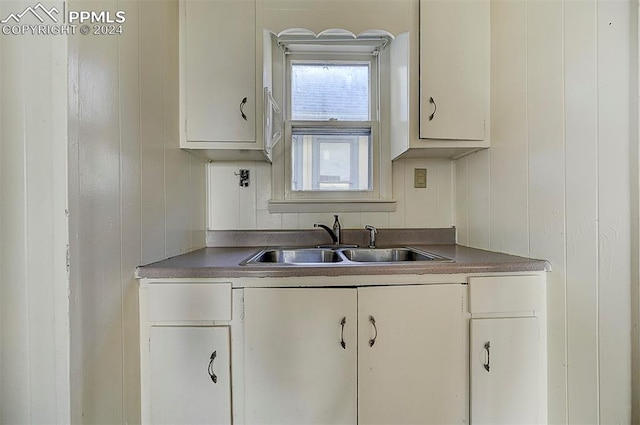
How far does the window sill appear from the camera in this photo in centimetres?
178

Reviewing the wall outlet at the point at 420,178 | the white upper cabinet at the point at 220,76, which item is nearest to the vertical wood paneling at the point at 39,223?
the white upper cabinet at the point at 220,76

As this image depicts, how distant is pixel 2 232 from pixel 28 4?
0.57m

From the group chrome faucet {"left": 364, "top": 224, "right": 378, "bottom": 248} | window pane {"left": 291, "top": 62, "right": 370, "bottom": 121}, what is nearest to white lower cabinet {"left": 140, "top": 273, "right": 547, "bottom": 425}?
chrome faucet {"left": 364, "top": 224, "right": 378, "bottom": 248}

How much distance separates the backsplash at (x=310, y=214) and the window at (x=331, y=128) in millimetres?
60

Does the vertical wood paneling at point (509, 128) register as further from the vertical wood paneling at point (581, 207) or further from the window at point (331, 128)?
the window at point (331, 128)

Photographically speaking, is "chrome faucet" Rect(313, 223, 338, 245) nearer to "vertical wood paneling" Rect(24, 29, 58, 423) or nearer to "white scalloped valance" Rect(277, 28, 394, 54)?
"white scalloped valance" Rect(277, 28, 394, 54)

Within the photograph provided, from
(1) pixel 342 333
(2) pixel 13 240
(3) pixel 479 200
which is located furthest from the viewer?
(3) pixel 479 200

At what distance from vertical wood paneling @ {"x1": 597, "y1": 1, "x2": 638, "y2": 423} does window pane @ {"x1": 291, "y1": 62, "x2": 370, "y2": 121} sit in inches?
45.1

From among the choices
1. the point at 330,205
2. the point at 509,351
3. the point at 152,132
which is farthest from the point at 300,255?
the point at 509,351

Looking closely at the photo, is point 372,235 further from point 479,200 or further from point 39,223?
point 39,223

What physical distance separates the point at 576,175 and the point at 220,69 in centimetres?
147

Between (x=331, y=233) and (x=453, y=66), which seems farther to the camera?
(x=331, y=233)

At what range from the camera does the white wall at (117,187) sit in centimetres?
79

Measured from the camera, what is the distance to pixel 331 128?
1854mm
